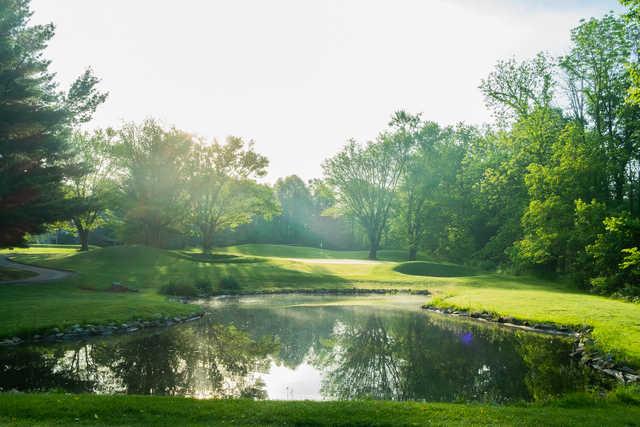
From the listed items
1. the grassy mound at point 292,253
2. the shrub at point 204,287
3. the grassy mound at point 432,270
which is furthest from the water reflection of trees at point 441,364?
the grassy mound at point 292,253

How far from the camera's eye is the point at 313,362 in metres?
15.3

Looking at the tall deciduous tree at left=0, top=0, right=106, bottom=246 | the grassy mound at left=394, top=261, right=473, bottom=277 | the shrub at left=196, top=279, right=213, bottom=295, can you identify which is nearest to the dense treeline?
the tall deciduous tree at left=0, top=0, right=106, bottom=246

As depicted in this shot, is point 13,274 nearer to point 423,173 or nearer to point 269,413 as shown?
point 269,413

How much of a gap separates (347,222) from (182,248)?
39.0 metres

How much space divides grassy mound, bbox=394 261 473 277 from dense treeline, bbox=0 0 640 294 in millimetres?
4890

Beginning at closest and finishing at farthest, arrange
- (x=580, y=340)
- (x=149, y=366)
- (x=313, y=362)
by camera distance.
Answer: (x=149, y=366) → (x=313, y=362) → (x=580, y=340)

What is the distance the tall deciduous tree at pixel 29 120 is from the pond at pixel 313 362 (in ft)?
44.1

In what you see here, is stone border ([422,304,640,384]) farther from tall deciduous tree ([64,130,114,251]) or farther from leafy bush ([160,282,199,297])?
tall deciduous tree ([64,130,114,251])

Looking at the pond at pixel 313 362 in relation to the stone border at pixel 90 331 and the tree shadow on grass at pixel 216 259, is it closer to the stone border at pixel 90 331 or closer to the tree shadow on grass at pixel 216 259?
the stone border at pixel 90 331

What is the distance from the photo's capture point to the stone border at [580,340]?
13.0m

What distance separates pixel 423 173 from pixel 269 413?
187 ft

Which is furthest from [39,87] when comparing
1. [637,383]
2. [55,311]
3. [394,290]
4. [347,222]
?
[347,222]

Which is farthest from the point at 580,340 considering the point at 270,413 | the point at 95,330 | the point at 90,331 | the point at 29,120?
the point at 29,120

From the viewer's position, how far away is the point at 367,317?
944 inches
